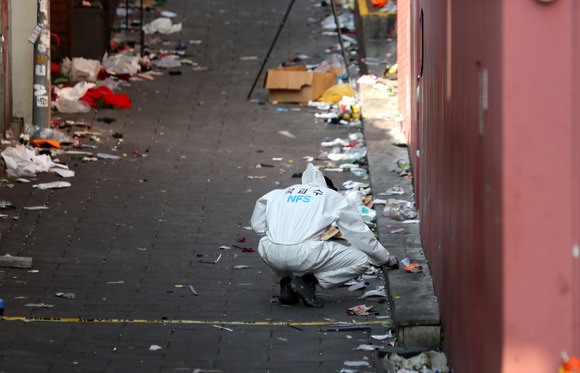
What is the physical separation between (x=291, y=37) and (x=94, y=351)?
41.8ft

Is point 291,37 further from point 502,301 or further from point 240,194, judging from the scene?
point 502,301

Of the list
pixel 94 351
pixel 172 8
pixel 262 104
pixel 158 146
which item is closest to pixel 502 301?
pixel 94 351

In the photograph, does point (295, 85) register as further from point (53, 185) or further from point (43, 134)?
point (53, 185)

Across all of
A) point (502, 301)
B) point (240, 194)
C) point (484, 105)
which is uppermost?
point (484, 105)

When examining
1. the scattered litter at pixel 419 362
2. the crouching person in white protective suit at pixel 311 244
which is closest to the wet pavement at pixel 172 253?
the scattered litter at pixel 419 362

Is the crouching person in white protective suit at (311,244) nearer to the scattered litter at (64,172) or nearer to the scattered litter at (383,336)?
the scattered litter at (383,336)

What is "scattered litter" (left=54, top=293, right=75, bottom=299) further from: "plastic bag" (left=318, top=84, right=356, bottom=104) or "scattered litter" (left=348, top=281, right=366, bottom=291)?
"plastic bag" (left=318, top=84, right=356, bottom=104)

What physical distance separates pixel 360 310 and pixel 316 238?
662 mm

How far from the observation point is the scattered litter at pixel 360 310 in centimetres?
780

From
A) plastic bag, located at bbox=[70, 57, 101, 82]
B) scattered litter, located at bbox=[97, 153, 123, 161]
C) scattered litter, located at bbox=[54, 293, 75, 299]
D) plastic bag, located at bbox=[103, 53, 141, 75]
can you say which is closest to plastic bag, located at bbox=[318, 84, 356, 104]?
plastic bag, located at bbox=[103, 53, 141, 75]

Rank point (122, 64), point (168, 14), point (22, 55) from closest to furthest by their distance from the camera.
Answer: point (22, 55)
point (122, 64)
point (168, 14)

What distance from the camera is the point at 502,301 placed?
4.44m

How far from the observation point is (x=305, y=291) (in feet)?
26.0

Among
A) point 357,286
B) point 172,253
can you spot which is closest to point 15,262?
point 172,253
